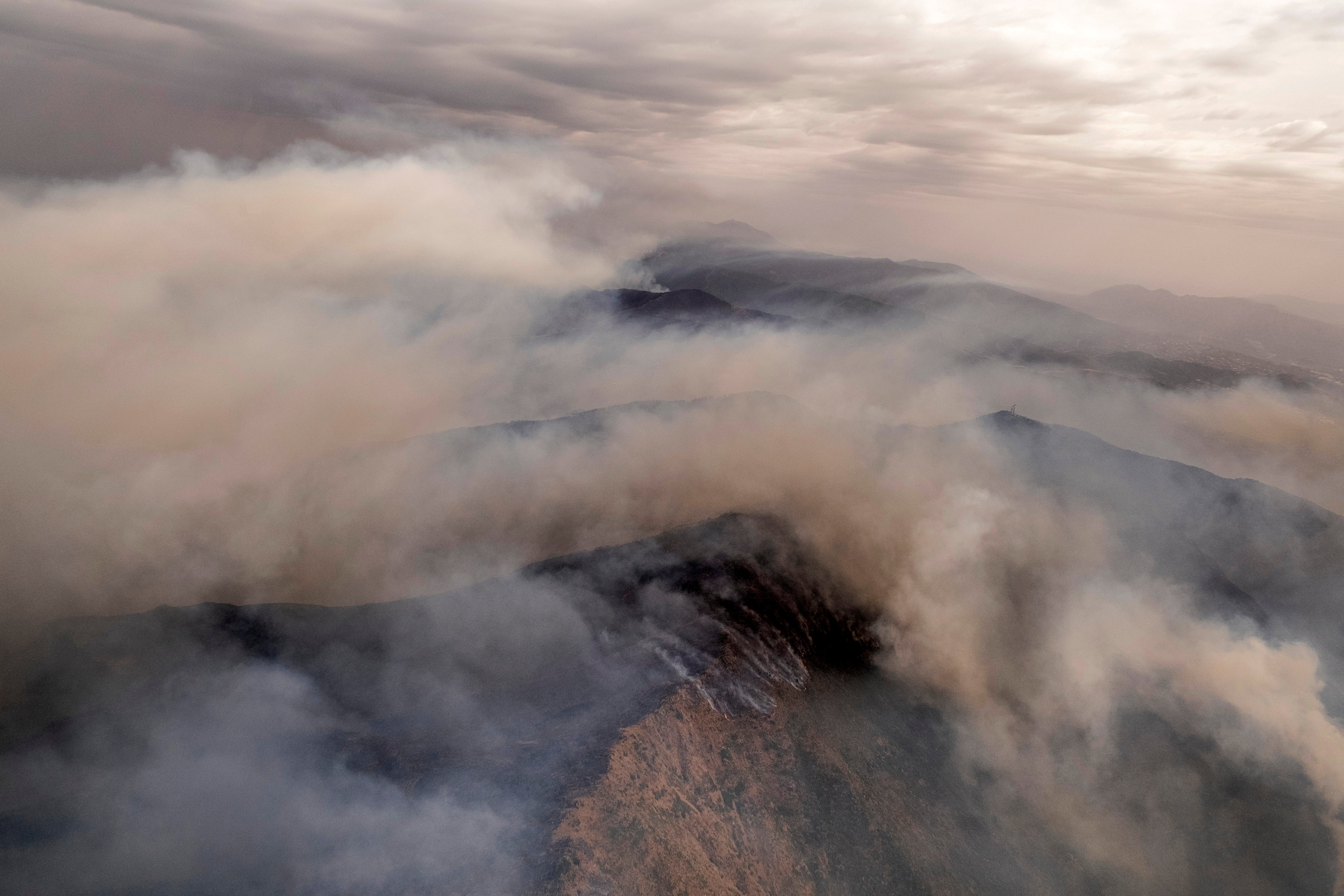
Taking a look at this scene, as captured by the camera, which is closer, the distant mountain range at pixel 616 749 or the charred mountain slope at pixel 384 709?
the charred mountain slope at pixel 384 709

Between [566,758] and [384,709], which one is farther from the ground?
[566,758]

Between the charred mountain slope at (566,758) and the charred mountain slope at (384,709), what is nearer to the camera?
the charred mountain slope at (384,709)

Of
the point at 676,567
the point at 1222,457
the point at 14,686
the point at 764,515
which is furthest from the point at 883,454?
the point at 1222,457

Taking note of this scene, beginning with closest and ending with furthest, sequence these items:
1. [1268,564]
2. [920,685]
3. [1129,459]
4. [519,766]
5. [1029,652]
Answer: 1. [519,766]
2. [920,685]
3. [1029,652]
4. [1268,564]
5. [1129,459]

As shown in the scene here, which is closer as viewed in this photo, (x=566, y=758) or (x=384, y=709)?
(x=566, y=758)

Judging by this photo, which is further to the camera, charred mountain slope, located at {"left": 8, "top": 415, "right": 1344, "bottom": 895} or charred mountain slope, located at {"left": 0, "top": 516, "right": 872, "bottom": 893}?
charred mountain slope, located at {"left": 8, "top": 415, "right": 1344, "bottom": 895}

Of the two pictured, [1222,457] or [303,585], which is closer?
[303,585]

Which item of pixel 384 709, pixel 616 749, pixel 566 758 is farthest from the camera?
pixel 384 709

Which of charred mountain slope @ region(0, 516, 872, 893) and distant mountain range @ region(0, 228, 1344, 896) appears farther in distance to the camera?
distant mountain range @ region(0, 228, 1344, 896)

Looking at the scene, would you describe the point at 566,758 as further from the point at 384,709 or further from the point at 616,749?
the point at 384,709

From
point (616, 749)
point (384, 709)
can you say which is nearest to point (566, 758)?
point (616, 749)

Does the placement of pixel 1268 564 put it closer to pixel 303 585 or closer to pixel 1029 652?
pixel 1029 652
